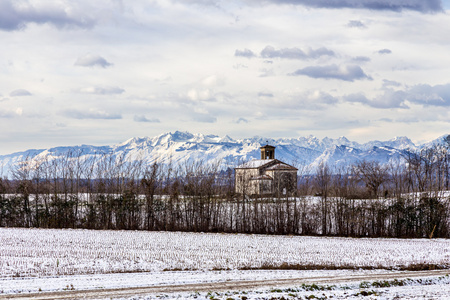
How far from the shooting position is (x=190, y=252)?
93.2ft

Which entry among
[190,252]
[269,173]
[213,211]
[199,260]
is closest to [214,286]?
[199,260]

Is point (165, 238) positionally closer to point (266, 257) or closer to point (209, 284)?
Answer: point (266, 257)

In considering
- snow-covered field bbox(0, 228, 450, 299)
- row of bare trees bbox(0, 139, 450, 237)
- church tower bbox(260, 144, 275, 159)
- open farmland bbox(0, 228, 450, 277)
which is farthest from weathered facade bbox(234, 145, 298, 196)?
snow-covered field bbox(0, 228, 450, 299)

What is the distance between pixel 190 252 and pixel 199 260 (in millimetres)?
Answer: 3085

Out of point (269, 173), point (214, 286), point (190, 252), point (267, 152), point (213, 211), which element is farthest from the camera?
point (267, 152)

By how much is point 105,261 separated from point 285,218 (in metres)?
22.2

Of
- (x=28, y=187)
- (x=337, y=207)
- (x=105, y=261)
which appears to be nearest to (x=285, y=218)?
(x=337, y=207)

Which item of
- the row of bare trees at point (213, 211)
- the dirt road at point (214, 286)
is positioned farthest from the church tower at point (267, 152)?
the dirt road at point (214, 286)

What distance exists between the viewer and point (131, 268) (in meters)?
23.0

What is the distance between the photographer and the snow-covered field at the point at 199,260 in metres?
18.5

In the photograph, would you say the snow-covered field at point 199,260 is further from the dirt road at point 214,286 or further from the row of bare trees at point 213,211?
the row of bare trees at point 213,211

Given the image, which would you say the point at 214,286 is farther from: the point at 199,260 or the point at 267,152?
the point at 267,152

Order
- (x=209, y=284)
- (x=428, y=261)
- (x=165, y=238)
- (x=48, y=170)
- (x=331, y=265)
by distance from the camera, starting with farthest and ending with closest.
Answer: (x=48, y=170) < (x=165, y=238) < (x=428, y=261) < (x=331, y=265) < (x=209, y=284)

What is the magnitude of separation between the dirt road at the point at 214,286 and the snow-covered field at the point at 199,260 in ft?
2.18
